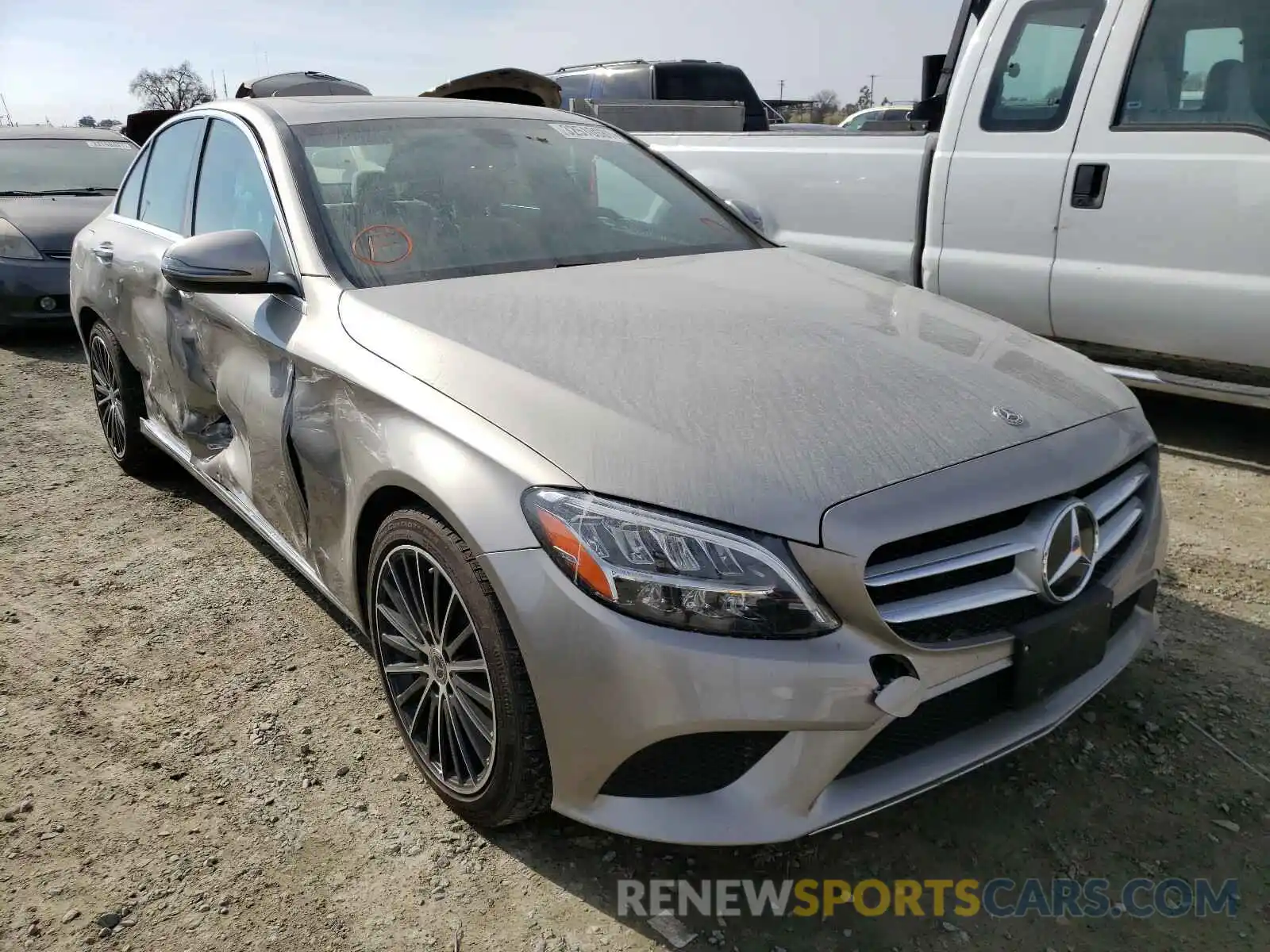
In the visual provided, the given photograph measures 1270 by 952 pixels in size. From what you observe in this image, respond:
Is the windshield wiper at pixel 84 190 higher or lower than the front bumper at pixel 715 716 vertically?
higher

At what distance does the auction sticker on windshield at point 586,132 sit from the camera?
344cm

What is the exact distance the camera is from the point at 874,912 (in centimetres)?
201

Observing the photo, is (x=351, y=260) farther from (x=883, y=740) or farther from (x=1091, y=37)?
(x=1091, y=37)

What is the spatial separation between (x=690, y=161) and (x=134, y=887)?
5026 millimetres

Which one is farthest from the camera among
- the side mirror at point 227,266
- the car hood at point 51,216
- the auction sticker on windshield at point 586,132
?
the car hood at point 51,216

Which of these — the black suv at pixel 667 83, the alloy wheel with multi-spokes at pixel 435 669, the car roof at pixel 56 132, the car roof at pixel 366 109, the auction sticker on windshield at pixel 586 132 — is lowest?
the alloy wheel with multi-spokes at pixel 435 669

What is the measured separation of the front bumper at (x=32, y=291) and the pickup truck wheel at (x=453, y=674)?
19.6 ft

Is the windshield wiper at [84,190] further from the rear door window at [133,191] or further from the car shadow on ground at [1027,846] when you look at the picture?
the car shadow on ground at [1027,846]

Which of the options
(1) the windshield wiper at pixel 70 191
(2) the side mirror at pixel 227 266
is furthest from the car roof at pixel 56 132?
(2) the side mirror at pixel 227 266

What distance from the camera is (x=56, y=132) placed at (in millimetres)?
8695

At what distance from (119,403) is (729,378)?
10.6 ft

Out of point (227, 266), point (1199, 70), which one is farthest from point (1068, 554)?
point (1199, 70)

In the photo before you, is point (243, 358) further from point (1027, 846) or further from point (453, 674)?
point (1027, 846)

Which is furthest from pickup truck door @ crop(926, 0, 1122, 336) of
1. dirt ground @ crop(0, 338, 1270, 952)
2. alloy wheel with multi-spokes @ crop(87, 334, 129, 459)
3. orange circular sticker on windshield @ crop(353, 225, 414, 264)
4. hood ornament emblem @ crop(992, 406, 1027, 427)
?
alloy wheel with multi-spokes @ crop(87, 334, 129, 459)
